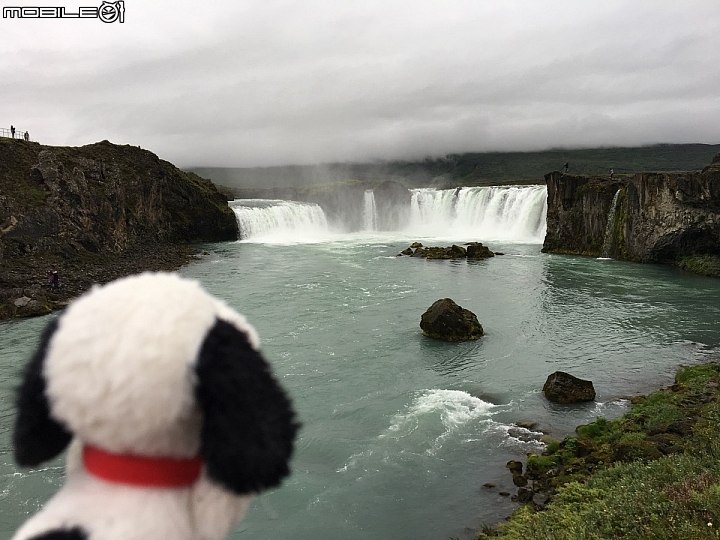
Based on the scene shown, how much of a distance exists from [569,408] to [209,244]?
52292mm

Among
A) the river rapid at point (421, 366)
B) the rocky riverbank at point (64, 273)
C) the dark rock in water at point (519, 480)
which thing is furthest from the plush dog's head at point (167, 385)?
the rocky riverbank at point (64, 273)

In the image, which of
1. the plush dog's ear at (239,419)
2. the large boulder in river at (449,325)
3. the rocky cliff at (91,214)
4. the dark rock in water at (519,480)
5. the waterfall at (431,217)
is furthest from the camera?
the waterfall at (431,217)

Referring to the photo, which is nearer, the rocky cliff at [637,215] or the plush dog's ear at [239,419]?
the plush dog's ear at [239,419]

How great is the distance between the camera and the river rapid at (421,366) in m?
10.1

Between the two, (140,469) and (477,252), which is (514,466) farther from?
(477,252)

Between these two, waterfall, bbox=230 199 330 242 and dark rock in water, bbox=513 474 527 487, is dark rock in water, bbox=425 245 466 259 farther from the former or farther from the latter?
dark rock in water, bbox=513 474 527 487

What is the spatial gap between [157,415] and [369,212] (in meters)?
77.5

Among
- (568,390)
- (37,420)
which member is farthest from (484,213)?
(37,420)

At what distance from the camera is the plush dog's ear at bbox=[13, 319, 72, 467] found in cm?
142

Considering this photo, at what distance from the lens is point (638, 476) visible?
26.6 ft

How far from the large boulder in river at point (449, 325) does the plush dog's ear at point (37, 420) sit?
19.7 meters

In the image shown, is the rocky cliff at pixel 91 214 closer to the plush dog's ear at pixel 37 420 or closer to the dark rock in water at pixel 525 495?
the dark rock in water at pixel 525 495

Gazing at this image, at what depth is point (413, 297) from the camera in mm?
28250

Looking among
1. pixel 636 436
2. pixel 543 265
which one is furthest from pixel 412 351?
pixel 543 265
